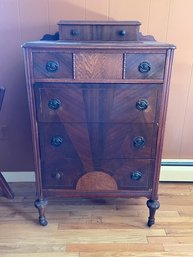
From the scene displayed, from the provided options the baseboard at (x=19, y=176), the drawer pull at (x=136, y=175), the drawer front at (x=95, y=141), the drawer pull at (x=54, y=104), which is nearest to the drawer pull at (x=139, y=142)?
the drawer front at (x=95, y=141)

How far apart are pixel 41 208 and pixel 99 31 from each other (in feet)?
3.50

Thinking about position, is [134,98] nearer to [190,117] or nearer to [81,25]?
[81,25]

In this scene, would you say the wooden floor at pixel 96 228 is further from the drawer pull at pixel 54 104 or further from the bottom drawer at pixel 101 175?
the drawer pull at pixel 54 104

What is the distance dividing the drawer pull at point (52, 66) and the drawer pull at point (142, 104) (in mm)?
429

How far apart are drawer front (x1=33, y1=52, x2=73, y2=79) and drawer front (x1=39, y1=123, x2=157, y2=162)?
0.25 meters

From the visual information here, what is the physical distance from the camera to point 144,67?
123cm

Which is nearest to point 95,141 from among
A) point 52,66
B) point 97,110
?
point 97,110

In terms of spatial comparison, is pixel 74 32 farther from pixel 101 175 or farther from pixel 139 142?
pixel 101 175

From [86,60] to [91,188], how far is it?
2.32 ft

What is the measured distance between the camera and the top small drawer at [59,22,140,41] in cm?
146

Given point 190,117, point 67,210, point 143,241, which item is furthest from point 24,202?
point 190,117

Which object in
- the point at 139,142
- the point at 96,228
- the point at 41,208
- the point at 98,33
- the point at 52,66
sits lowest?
the point at 96,228

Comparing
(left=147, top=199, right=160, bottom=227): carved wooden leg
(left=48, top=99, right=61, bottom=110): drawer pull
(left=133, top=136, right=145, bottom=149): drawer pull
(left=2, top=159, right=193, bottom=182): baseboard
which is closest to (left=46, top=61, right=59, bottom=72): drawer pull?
(left=48, top=99, right=61, bottom=110): drawer pull

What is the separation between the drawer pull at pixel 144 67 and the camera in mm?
1224
